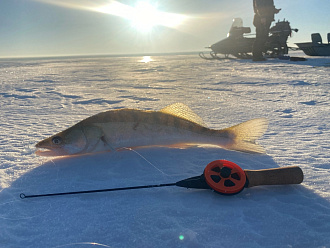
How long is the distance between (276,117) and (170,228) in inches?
157

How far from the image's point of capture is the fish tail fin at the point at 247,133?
2898 mm

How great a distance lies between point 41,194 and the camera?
2.15 metres

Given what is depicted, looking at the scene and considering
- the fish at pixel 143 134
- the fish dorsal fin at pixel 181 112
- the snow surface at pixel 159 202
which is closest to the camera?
the snow surface at pixel 159 202

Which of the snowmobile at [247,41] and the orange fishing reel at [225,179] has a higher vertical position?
the snowmobile at [247,41]

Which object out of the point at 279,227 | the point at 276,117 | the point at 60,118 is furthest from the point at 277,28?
the point at 279,227

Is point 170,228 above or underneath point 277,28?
underneath

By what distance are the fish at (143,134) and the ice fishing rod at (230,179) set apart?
0.73 meters

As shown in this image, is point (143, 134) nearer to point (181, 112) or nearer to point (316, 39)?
point (181, 112)

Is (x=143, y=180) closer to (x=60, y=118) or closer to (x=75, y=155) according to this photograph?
(x=75, y=155)

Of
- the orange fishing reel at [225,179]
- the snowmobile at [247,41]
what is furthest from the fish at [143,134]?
the snowmobile at [247,41]

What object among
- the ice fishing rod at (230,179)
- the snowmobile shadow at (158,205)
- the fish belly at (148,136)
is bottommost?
the snowmobile shadow at (158,205)

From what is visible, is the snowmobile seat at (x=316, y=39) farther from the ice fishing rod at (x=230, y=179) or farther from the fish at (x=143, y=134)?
the ice fishing rod at (x=230, y=179)

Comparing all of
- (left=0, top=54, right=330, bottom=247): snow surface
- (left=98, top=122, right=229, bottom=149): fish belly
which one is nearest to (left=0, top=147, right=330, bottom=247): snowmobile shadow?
(left=0, top=54, right=330, bottom=247): snow surface

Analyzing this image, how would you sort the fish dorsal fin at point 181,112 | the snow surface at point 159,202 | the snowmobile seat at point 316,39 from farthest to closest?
1. the snowmobile seat at point 316,39
2. the fish dorsal fin at point 181,112
3. the snow surface at point 159,202
